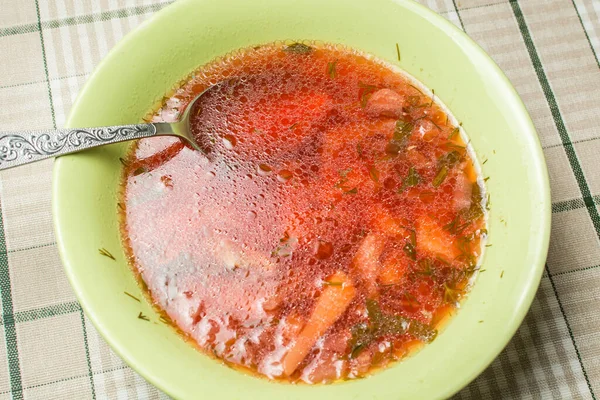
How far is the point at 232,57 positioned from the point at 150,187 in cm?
44

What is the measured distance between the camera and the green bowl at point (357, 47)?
142cm

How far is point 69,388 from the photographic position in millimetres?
1757

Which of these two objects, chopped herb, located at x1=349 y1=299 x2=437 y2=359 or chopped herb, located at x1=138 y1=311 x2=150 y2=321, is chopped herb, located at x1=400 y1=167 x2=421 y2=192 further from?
chopped herb, located at x1=138 y1=311 x2=150 y2=321

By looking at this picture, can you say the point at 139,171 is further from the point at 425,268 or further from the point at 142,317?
the point at 425,268

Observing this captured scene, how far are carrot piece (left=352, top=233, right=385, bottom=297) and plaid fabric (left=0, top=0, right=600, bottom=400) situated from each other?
45cm

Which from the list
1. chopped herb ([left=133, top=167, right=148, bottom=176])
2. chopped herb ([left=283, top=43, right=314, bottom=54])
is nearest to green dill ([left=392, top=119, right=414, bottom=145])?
chopped herb ([left=283, top=43, right=314, bottom=54])

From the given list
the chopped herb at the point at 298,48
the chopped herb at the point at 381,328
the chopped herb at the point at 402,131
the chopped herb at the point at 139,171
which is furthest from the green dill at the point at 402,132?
the chopped herb at the point at 139,171

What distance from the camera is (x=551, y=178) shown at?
1.97 metres

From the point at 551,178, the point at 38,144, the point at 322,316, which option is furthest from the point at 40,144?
the point at 551,178

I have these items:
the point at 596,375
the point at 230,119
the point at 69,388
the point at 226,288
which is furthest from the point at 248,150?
the point at 596,375

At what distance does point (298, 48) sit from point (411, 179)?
0.49m

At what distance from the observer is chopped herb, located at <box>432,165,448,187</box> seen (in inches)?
66.7

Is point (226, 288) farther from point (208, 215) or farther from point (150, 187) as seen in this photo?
point (150, 187)

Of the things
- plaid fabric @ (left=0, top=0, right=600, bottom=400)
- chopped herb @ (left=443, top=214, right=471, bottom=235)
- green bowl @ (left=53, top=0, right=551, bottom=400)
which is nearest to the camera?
green bowl @ (left=53, top=0, right=551, bottom=400)
